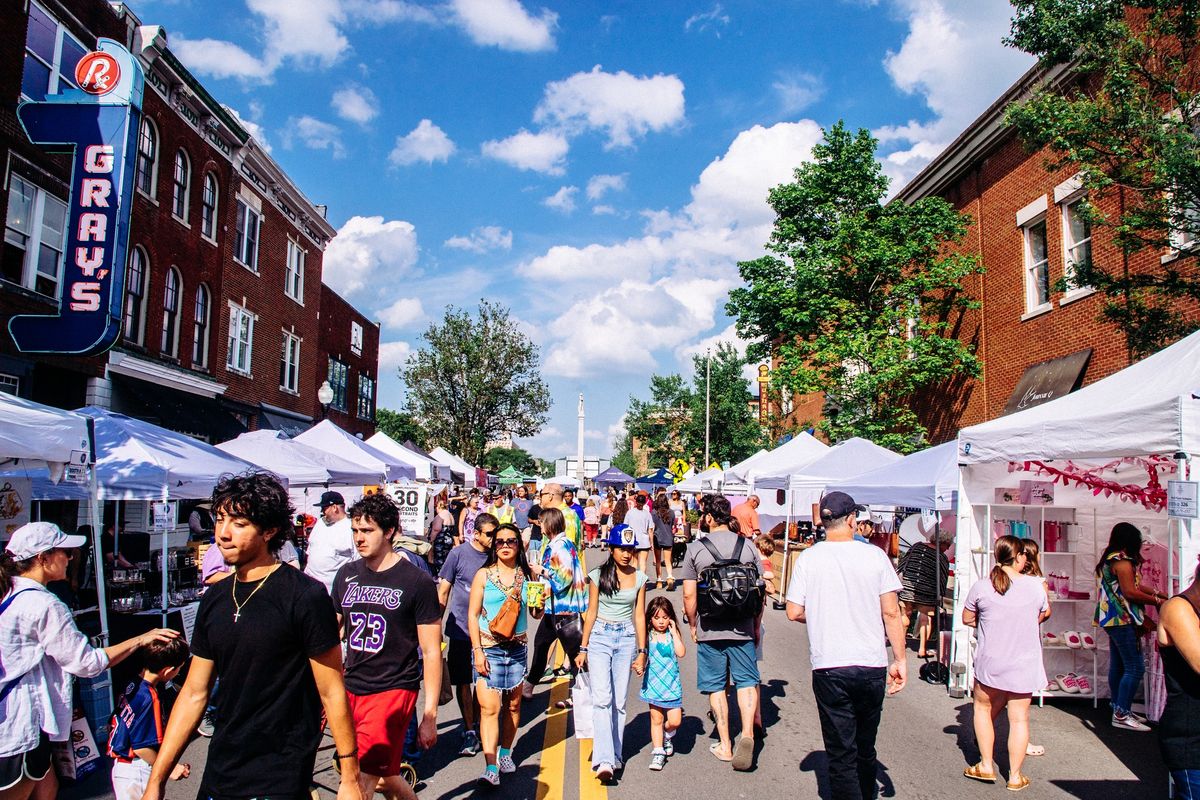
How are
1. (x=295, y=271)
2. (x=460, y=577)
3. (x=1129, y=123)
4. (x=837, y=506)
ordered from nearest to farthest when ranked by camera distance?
1. (x=837, y=506)
2. (x=460, y=577)
3. (x=1129, y=123)
4. (x=295, y=271)

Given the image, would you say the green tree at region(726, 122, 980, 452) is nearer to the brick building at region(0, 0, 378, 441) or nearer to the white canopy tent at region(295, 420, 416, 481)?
the white canopy tent at region(295, 420, 416, 481)

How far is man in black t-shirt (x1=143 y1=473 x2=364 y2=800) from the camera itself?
305 centimetres

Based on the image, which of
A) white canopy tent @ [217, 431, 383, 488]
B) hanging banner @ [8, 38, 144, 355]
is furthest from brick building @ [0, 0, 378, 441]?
white canopy tent @ [217, 431, 383, 488]

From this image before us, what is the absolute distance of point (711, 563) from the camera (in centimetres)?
625

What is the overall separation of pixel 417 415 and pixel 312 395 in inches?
414

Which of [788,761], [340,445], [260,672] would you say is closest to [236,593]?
[260,672]

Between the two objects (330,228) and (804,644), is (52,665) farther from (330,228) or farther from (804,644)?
(330,228)

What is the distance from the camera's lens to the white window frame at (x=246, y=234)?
963 inches

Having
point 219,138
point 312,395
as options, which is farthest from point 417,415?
point 219,138

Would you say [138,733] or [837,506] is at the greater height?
[837,506]

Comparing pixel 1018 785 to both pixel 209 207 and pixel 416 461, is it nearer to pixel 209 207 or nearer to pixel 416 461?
pixel 416 461

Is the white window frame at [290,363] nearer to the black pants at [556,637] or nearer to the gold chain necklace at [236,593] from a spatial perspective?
the black pants at [556,637]

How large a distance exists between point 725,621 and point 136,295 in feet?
58.6

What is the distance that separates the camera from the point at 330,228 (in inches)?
1257
